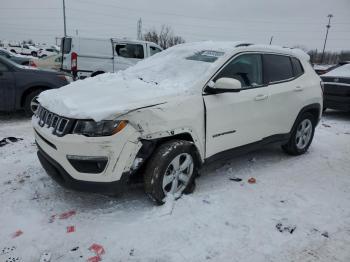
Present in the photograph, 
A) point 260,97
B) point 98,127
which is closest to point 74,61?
point 260,97

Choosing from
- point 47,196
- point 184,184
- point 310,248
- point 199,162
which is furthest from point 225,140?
point 47,196

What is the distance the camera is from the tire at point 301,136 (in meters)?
5.31

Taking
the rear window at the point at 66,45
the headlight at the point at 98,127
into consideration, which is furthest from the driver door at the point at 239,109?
the rear window at the point at 66,45

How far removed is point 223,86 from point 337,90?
626 centimetres

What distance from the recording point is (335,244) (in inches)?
122

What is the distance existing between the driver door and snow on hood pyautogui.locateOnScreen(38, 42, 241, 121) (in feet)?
0.82

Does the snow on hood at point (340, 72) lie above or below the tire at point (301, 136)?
above

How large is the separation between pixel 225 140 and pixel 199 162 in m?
0.47

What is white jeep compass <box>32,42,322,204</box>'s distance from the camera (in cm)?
307

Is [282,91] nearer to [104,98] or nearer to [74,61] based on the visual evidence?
[104,98]

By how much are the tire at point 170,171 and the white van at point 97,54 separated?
29.9 feet

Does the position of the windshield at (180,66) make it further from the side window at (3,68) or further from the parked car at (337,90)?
the parked car at (337,90)

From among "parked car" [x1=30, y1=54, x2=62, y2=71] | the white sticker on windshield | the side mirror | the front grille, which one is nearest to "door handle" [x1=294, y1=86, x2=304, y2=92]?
the white sticker on windshield

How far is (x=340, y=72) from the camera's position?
9.29 m
